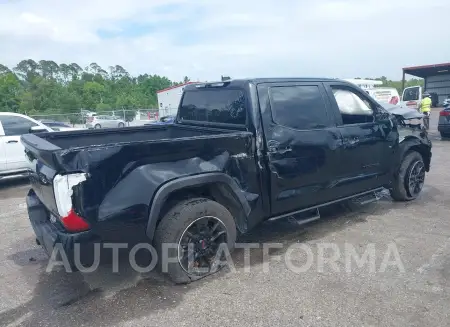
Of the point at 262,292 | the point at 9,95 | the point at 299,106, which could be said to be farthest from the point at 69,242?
the point at 9,95

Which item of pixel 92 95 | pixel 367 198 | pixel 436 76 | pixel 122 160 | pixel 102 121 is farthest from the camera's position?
pixel 92 95

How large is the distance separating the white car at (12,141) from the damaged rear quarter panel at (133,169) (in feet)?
18.3

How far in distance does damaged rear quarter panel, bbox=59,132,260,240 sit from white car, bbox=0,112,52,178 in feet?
18.3

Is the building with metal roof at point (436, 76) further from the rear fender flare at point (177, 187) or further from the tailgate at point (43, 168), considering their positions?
the tailgate at point (43, 168)

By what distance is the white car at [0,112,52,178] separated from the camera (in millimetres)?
7762

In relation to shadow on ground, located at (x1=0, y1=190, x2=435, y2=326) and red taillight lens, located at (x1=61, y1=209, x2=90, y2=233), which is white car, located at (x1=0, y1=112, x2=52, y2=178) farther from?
red taillight lens, located at (x1=61, y1=209, x2=90, y2=233)

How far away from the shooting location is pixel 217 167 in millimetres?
3471

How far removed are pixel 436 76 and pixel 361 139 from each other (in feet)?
95.9

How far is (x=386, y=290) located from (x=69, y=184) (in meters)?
2.71

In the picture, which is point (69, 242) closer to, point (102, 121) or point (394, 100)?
point (394, 100)

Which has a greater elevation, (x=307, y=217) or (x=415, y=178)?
(x=415, y=178)

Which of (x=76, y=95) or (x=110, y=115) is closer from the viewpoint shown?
(x=110, y=115)

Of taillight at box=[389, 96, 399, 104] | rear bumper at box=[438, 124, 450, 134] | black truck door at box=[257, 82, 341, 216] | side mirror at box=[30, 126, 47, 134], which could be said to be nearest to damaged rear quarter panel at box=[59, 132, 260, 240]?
black truck door at box=[257, 82, 341, 216]

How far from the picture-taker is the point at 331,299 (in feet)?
10.4
